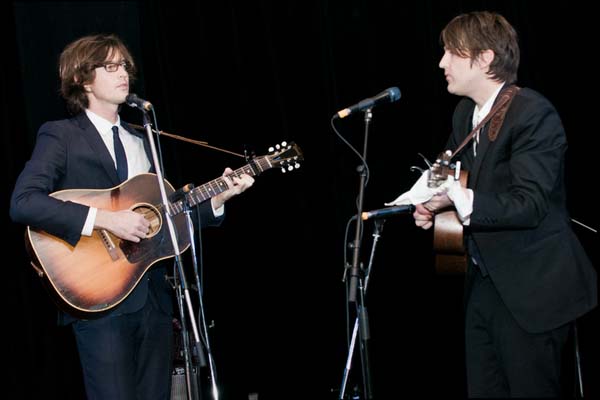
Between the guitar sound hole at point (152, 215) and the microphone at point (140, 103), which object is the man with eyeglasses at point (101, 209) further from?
the microphone at point (140, 103)

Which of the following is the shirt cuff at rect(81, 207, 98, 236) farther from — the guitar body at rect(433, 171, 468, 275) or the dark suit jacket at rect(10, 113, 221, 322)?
the guitar body at rect(433, 171, 468, 275)

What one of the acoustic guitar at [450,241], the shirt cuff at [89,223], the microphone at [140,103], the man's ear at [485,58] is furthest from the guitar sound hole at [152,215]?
the man's ear at [485,58]

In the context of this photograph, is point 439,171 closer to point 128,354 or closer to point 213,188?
point 213,188

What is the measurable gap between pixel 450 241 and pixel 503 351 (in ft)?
1.74

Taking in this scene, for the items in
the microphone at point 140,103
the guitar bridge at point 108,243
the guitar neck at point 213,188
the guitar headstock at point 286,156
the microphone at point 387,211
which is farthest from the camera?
the guitar headstock at point 286,156

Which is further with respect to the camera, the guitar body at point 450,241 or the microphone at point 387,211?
the guitar body at point 450,241

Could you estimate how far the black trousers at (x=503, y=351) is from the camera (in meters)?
2.93

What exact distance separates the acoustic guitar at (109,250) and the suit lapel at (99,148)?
82mm

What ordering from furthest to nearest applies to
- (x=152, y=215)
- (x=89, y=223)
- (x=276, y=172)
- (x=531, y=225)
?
(x=276, y=172) → (x=152, y=215) → (x=89, y=223) → (x=531, y=225)

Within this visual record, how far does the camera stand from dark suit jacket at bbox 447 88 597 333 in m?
2.85

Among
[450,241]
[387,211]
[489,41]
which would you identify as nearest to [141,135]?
[387,211]

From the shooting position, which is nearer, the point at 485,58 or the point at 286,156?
the point at 485,58

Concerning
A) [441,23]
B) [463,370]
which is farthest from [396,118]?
[463,370]

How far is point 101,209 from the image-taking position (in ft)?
11.5
